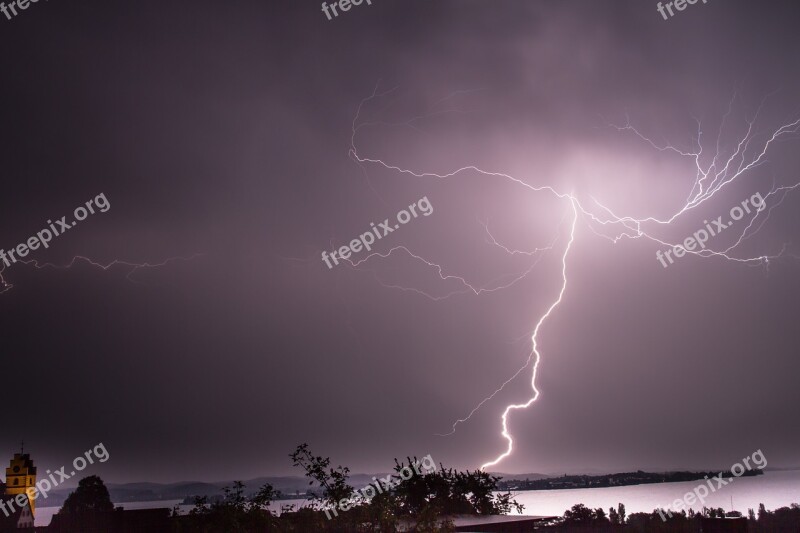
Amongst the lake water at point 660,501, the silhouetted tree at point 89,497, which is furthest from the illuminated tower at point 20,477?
the lake water at point 660,501

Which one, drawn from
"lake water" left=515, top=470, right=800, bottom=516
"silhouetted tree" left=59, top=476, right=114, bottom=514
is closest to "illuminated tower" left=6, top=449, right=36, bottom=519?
"silhouetted tree" left=59, top=476, right=114, bottom=514

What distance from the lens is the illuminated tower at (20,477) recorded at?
46562 mm

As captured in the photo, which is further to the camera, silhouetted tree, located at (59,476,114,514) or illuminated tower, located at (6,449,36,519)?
illuminated tower, located at (6,449,36,519)

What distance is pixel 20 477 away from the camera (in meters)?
47.0

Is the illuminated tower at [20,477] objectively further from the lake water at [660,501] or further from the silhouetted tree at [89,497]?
the lake water at [660,501]

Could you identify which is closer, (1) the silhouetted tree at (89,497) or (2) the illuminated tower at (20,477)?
(1) the silhouetted tree at (89,497)

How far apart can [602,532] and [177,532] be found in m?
9.33

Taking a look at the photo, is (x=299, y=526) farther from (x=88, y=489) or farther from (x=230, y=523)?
(x=88, y=489)

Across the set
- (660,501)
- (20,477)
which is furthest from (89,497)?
(660,501)

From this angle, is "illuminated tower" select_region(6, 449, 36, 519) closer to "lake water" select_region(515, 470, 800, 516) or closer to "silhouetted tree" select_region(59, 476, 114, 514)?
"silhouetted tree" select_region(59, 476, 114, 514)

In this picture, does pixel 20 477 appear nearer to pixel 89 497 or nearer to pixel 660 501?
pixel 89 497

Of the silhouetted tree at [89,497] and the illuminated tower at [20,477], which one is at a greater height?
the illuminated tower at [20,477]

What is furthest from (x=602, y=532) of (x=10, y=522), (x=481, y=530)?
(x=10, y=522)

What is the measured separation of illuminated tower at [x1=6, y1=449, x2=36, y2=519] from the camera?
153 ft
